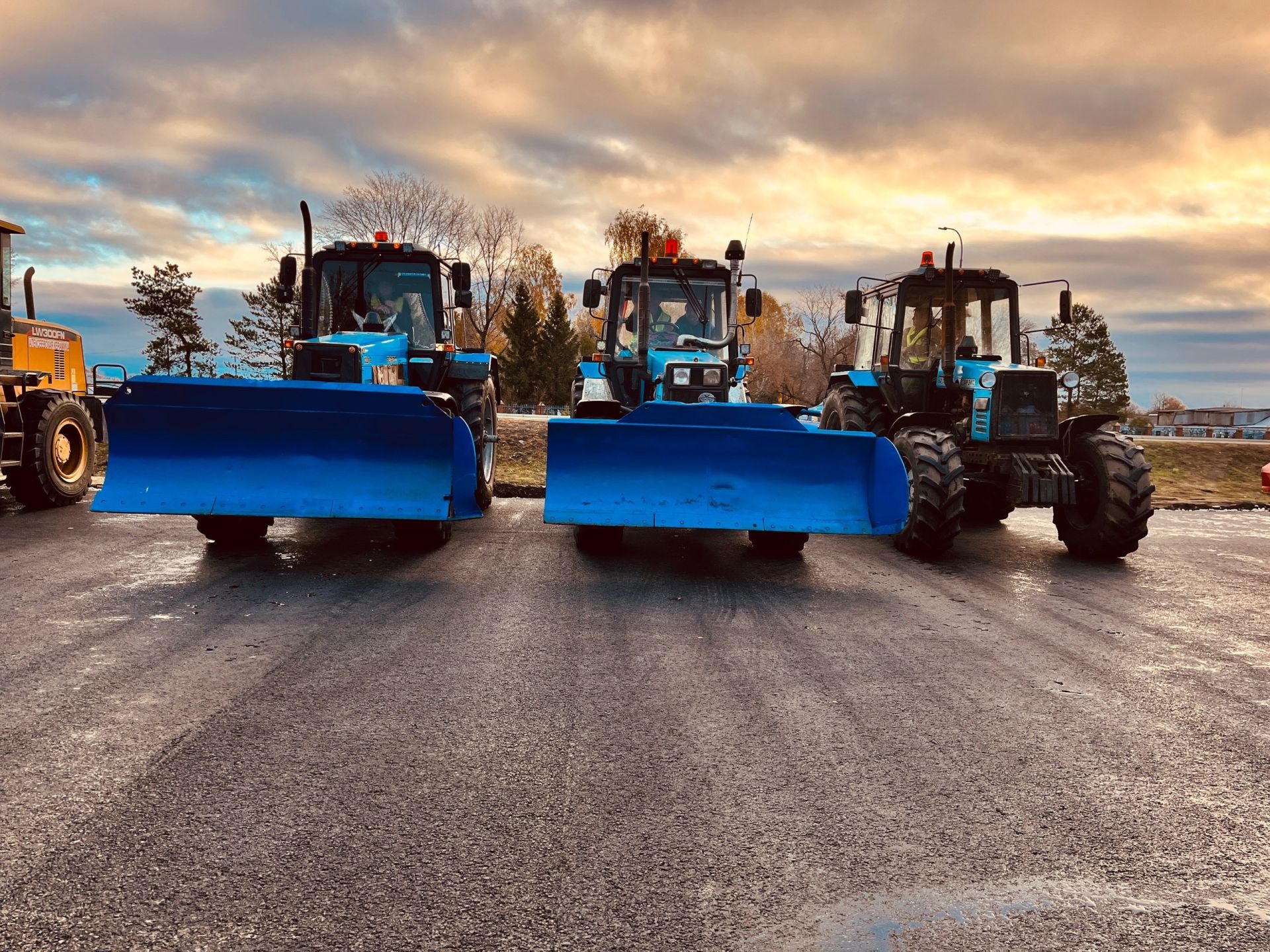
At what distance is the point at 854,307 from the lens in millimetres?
9086

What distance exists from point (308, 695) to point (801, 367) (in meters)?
52.9

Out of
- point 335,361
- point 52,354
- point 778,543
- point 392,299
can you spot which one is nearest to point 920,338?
point 778,543

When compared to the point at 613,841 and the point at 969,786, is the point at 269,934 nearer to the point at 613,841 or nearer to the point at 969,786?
the point at 613,841

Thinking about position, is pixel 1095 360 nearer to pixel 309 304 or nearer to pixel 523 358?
pixel 523 358

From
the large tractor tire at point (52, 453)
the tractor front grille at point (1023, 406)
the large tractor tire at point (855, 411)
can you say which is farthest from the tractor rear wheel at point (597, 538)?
the large tractor tire at point (52, 453)

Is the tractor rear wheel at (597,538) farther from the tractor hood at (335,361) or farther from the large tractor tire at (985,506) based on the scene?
the large tractor tire at (985,506)

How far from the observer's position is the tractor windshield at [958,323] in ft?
30.4

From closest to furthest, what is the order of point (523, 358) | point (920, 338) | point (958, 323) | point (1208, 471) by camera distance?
point (920, 338) < point (958, 323) < point (1208, 471) < point (523, 358)

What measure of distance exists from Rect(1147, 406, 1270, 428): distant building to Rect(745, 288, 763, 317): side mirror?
6869 centimetres

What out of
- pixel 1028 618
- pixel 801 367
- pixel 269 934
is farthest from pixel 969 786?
pixel 801 367

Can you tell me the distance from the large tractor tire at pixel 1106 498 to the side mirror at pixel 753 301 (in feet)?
10.3

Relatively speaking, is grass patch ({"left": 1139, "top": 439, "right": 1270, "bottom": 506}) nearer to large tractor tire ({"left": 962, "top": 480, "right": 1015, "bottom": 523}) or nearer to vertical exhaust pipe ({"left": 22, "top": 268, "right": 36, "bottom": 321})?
large tractor tire ({"left": 962, "top": 480, "right": 1015, "bottom": 523})

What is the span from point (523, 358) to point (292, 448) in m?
41.5

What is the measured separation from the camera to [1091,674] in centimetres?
432
